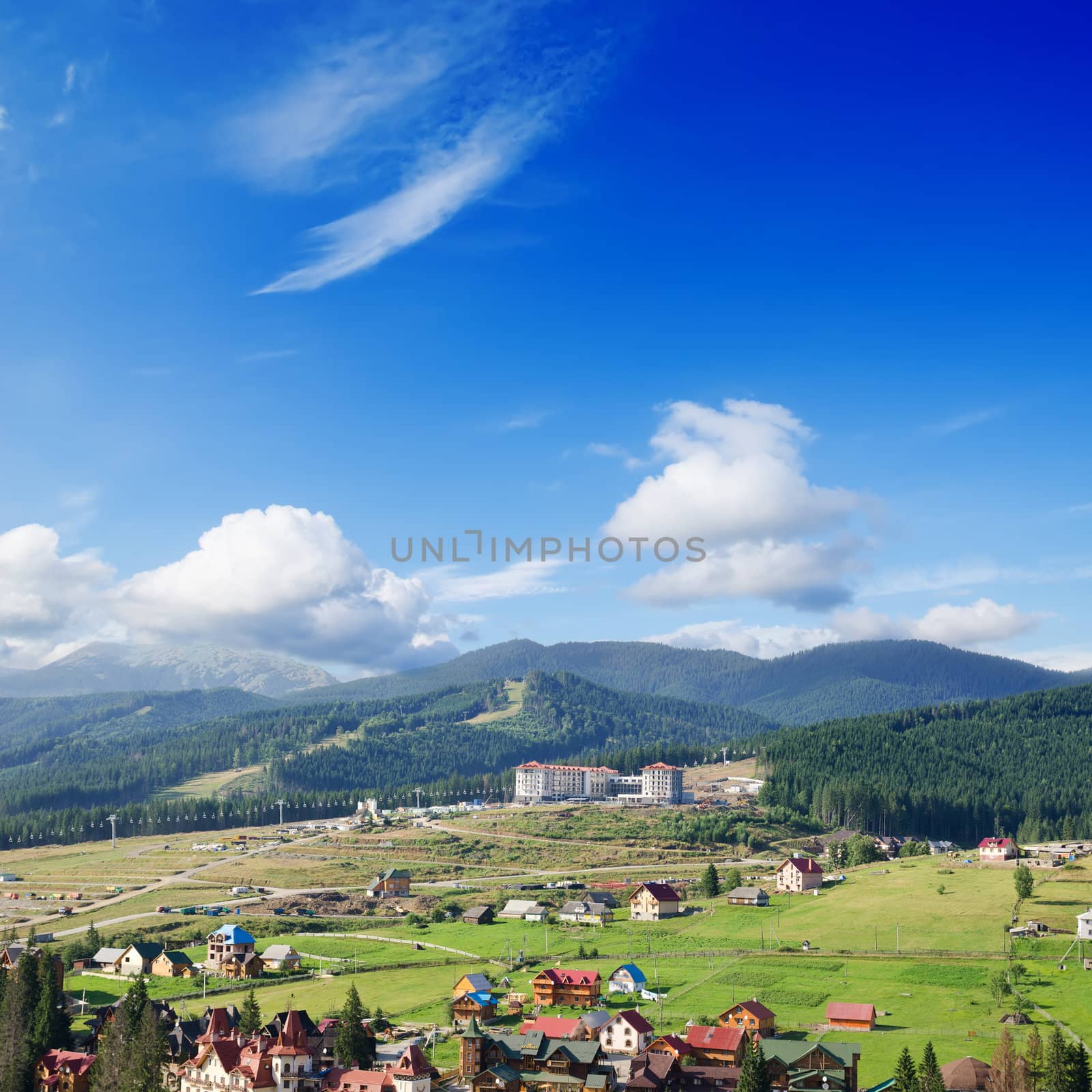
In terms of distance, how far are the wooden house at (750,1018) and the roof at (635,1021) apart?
5.03 m

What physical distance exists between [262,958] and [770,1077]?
58086 mm

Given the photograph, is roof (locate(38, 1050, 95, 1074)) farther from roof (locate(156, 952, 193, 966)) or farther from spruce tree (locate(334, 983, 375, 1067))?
roof (locate(156, 952, 193, 966))

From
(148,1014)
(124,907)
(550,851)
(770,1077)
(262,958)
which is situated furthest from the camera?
(550,851)

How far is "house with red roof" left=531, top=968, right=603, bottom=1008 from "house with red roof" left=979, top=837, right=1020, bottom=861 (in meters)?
83.8

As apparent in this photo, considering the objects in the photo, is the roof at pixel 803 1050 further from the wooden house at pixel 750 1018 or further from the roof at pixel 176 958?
the roof at pixel 176 958

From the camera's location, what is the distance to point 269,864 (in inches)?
7717

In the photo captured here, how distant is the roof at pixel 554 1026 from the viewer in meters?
80.9

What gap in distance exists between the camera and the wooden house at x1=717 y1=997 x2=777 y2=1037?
3189 inches

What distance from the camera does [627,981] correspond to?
97250 mm

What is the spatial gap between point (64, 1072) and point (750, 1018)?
45692 mm

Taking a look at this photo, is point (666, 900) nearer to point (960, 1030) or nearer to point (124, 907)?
point (960, 1030)

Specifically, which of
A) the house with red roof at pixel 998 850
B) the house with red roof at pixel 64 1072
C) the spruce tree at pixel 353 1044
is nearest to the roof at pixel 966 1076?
the spruce tree at pixel 353 1044

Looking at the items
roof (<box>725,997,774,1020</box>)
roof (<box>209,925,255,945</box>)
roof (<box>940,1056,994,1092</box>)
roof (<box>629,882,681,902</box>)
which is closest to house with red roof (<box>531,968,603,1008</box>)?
roof (<box>725,997,774,1020</box>)

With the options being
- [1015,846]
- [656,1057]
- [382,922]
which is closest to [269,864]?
[382,922]
